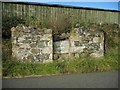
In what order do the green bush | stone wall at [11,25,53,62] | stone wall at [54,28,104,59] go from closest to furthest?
1. the green bush
2. stone wall at [11,25,53,62]
3. stone wall at [54,28,104,59]

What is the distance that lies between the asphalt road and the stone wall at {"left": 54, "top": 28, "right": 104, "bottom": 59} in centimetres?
66

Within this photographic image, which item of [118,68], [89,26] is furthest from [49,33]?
[118,68]

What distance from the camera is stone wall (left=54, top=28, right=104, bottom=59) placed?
9.19 m

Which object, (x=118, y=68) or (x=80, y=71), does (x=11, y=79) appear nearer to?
(x=80, y=71)

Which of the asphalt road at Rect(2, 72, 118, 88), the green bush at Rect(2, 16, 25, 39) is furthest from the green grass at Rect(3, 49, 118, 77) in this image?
the green bush at Rect(2, 16, 25, 39)

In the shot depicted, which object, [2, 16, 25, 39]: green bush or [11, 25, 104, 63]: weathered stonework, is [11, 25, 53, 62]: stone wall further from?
[2, 16, 25, 39]: green bush

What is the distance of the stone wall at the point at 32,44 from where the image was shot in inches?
346

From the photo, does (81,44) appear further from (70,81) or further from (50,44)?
(70,81)

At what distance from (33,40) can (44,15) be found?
83cm

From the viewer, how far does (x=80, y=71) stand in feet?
30.7

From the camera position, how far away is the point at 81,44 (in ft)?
30.8

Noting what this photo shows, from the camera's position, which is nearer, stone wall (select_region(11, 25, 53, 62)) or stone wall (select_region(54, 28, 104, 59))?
stone wall (select_region(11, 25, 53, 62))

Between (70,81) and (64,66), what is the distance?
497mm

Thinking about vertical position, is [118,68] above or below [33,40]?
below
